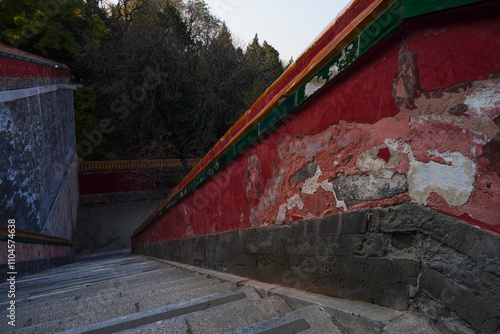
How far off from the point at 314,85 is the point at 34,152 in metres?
7.38

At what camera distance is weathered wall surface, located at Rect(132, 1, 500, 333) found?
3.73 ft

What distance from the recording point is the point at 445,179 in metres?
1.24

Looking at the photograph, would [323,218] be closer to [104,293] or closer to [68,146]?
[104,293]

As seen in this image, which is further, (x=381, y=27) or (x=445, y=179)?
(x=381, y=27)

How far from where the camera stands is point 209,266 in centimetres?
379

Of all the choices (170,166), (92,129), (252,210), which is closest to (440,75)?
(252,210)

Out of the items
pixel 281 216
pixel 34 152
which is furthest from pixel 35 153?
pixel 281 216

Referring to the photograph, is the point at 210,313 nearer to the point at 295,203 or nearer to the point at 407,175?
the point at 295,203

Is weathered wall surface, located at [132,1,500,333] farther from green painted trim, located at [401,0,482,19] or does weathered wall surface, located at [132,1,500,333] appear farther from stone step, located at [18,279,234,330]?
stone step, located at [18,279,234,330]

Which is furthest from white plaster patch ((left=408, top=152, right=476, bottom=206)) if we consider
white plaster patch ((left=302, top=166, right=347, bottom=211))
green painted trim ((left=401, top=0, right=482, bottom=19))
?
green painted trim ((left=401, top=0, right=482, bottom=19))

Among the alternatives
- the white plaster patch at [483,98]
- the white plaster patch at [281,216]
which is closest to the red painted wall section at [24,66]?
the white plaster patch at [281,216]

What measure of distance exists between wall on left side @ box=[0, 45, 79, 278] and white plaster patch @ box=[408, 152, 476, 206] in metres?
5.07

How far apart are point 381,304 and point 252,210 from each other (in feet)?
5.04

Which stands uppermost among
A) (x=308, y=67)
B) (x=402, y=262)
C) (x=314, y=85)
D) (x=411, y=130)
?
(x=308, y=67)
